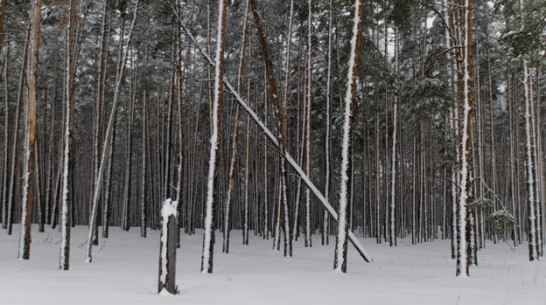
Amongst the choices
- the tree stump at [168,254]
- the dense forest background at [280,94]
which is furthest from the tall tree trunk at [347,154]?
the tree stump at [168,254]

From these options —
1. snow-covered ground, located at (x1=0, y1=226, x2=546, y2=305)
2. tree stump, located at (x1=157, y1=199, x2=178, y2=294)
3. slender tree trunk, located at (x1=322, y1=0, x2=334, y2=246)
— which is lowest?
snow-covered ground, located at (x1=0, y1=226, x2=546, y2=305)

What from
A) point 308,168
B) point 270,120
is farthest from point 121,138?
point 308,168

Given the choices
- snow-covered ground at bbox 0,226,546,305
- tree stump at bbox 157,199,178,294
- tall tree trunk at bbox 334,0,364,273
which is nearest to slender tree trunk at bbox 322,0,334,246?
tall tree trunk at bbox 334,0,364,273

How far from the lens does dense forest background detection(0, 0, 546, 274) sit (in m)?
11.9

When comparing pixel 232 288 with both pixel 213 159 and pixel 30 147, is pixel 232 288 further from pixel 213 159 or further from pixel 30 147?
pixel 30 147

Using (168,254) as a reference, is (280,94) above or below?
above

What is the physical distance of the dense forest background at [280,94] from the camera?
38.9ft

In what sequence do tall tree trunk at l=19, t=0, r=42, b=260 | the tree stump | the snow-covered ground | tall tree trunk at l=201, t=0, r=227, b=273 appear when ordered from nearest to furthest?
the snow-covered ground, the tree stump, tall tree trunk at l=201, t=0, r=227, b=273, tall tree trunk at l=19, t=0, r=42, b=260

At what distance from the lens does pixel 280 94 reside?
25297mm

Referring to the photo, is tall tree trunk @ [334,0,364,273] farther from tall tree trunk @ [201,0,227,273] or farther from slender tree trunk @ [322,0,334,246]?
slender tree trunk @ [322,0,334,246]

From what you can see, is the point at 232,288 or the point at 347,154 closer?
the point at 232,288

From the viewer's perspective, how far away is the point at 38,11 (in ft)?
35.6

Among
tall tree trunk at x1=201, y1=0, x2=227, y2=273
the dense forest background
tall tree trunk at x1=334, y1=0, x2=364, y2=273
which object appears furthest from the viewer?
the dense forest background

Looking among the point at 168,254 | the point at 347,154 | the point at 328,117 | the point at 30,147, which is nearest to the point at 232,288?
the point at 168,254
